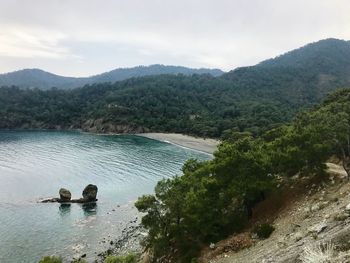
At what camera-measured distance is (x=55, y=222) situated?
7669cm

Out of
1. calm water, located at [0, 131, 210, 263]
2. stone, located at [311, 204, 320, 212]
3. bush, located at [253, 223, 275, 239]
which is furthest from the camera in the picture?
calm water, located at [0, 131, 210, 263]

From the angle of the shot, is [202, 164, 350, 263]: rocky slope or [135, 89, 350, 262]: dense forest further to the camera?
[135, 89, 350, 262]: dense forest

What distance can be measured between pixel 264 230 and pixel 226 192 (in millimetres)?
7032

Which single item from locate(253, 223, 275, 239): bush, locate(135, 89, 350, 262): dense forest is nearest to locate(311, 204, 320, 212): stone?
locate(253, 223, 275, 239): bush

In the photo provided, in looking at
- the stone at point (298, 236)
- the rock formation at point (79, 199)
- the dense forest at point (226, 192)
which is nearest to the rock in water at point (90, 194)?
the rock formation at point (79, 199)

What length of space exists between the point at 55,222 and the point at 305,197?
51449mm

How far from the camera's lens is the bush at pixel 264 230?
3765cm

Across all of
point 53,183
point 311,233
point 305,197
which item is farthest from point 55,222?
point 311,233

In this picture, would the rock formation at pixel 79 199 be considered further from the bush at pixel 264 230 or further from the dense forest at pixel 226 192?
the bush at pixel 264 230

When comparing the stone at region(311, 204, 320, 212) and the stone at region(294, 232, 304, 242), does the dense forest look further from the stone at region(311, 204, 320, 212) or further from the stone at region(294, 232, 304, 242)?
the stone at region(294, 232, 304, 242)

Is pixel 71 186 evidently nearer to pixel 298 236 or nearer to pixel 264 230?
pixel 264 230

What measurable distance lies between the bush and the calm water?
31738 mm

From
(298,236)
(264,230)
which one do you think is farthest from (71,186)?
(298,236)

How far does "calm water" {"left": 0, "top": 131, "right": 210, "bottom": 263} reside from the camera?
65688mm
